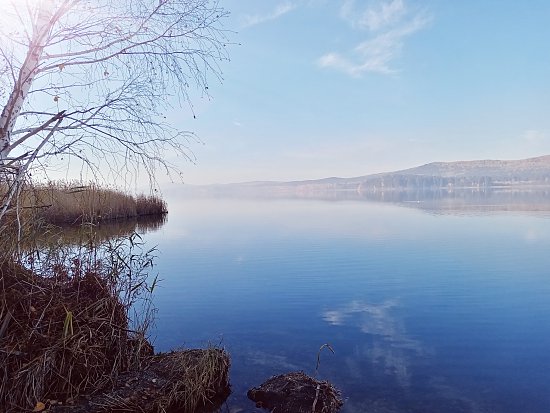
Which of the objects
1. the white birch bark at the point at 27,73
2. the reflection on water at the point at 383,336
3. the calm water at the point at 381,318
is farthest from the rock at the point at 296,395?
the white birch bark at the point at 27,73

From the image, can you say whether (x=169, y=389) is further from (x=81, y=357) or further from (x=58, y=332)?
(x=58, y=332)

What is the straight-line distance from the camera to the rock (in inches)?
224

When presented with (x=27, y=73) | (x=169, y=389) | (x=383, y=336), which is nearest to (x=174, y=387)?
(x=169, y=389)

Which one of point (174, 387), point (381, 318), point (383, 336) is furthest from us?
point (381, 318)

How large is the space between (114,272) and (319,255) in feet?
41.2

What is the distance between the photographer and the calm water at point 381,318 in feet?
21.7

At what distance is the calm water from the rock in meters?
0.23

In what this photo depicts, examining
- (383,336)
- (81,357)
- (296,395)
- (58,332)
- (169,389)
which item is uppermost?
(58,332)

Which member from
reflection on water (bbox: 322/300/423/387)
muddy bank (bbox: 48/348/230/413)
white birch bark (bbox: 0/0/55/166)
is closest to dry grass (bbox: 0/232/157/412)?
muddy bank (bbox: 48/348/230/413)

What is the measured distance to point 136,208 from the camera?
128 feet

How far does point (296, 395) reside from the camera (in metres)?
5.84

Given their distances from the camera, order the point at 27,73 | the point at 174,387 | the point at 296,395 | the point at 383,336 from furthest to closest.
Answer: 1. the point at 383,336
2. the point at 296,395
3. the point at 174,387
4. the point at 27,73

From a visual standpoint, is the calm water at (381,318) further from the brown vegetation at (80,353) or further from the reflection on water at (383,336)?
the brown vegetation at (80,353)

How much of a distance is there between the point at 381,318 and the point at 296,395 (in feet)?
15.6
